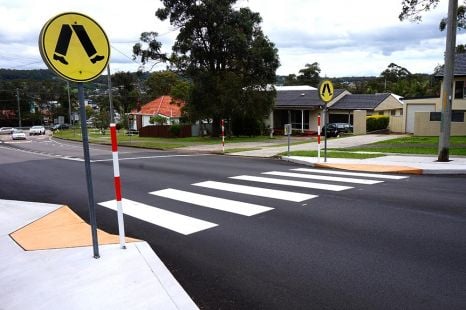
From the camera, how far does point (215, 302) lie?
168 inches

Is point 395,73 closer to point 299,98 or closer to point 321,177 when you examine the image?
point 299,98

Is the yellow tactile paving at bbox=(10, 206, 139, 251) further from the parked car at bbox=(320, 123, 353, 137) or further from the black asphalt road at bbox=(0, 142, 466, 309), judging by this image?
the parked car at bbox=(320, 123, 353, 137)

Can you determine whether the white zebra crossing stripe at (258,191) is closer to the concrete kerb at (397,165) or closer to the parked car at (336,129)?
the concrete kerb at (397,165)

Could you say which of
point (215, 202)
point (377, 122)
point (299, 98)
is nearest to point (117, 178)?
point (215, 202)

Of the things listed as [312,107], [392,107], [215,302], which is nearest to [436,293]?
[215,302]

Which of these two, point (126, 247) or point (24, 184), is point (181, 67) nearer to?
point (24, 184)

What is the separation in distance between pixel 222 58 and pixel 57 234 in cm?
2970

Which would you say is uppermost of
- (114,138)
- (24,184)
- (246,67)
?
(246,67)

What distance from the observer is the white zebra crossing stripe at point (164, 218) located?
685 centimetres

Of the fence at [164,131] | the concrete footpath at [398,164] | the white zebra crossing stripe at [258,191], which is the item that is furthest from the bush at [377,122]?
the white zebra crossing stripe at [258,191]

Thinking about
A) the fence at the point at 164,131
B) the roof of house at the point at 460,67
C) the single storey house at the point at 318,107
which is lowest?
the fence at the point at 164,131

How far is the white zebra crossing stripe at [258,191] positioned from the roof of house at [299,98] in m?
32.2

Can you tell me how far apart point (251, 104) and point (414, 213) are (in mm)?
26739

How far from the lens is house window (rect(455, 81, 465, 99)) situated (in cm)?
2788
